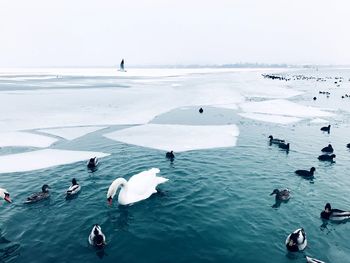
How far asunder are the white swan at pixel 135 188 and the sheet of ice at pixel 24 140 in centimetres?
986

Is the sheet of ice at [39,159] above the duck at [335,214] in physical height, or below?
below

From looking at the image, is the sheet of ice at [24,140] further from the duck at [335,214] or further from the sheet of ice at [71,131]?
the duck at [335,214]

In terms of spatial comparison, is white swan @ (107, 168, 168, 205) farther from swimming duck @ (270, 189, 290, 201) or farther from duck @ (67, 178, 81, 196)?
swimming duck @ (270, 189, 290, 201)

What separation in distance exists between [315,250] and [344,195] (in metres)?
5.23

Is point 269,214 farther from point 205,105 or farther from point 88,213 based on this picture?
point 205,105

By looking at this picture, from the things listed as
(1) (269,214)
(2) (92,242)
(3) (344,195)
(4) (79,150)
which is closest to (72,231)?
(2) (92,242)

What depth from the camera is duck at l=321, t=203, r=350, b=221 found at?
12.2 metres

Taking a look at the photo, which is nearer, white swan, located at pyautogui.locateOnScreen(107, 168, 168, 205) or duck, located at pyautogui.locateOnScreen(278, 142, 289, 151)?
white swan, located at pyautogui.locateOnScreen(107, 168, 168, 205)

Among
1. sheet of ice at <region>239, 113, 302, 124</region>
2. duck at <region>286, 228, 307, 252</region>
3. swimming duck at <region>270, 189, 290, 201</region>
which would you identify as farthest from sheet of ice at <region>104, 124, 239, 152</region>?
duck at <region>286, 228, 307, 252</region>

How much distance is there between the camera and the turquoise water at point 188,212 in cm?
1023

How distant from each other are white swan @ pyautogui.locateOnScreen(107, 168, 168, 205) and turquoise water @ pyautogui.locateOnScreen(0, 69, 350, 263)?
0.31 meters

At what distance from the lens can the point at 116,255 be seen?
396 inches

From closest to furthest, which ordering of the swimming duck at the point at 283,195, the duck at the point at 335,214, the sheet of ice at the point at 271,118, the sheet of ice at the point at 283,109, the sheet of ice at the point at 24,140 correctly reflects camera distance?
the duck at the point at 335,214, the swimming duck at the point at 283,195, the sheet of ice at the point at 24,140, the sheet of ice at the point at 271,118, the sheet of ice at the point at 283,109

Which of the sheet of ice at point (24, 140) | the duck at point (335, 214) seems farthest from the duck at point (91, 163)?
the duck at point (335, 214)
